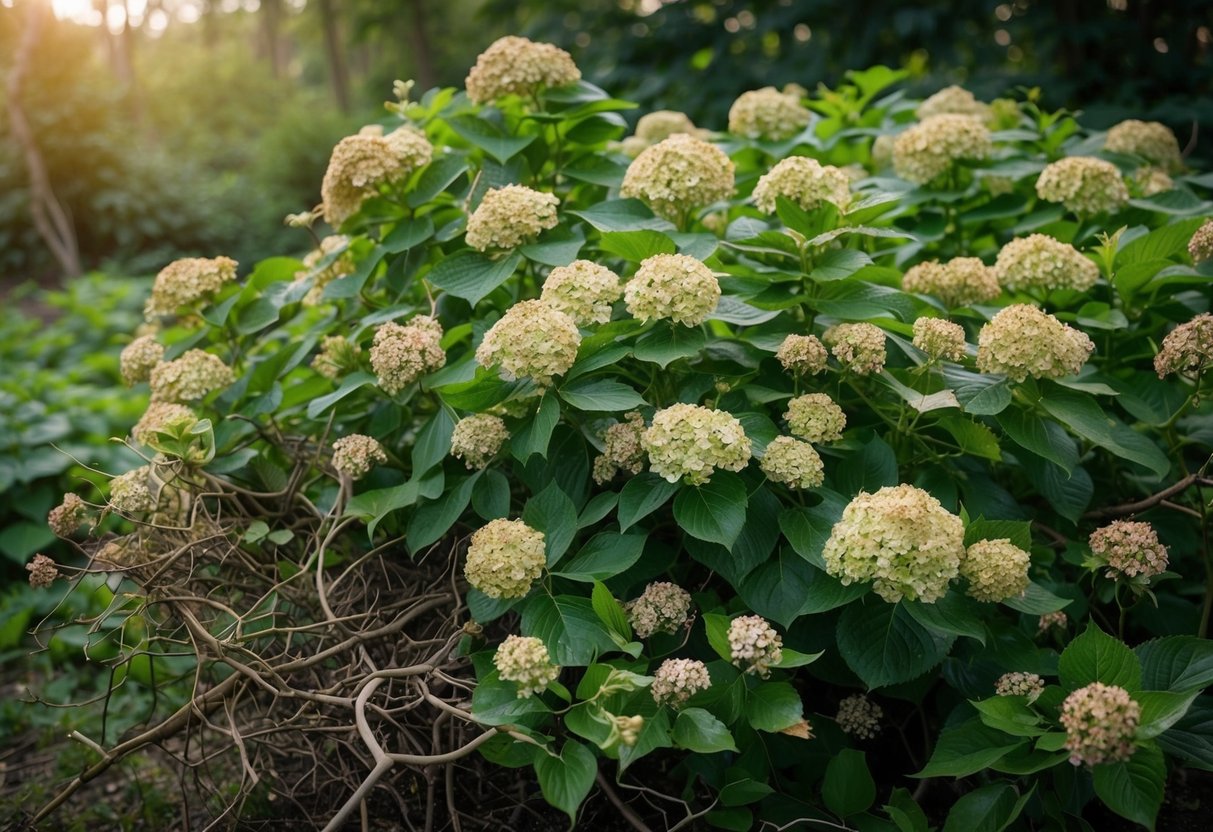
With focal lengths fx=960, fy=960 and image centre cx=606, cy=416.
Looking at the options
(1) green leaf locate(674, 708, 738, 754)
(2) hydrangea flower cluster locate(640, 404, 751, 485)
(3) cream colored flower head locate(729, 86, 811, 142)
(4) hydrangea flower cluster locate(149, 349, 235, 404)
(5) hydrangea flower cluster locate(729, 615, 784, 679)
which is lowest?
(1) green leaf locate(674, 708, 738, 754)

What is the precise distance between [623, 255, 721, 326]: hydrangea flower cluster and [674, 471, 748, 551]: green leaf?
0.31 metres

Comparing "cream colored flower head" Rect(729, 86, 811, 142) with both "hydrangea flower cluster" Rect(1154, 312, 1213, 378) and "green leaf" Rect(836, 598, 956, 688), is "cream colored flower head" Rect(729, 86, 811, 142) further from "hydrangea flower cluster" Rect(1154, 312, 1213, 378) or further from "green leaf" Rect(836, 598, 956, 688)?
"green leaf" Rect(836, 598, 956, 688)

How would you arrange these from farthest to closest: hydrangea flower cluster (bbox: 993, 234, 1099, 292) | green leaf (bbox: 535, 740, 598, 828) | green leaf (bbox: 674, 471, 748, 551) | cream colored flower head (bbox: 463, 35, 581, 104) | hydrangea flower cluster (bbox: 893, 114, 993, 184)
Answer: hydrangea flower cluster (bbox: 893, 114, 993, 184) → cream colored flower head (bbox: 463, 35, 581, 104) → hydrangea flower cluster (bbox: 993, 234, 1099, 292) → green leaf (bbox: 674, 471, 748, 551) → green leaf (bbox: 535, 740, 598, 828)

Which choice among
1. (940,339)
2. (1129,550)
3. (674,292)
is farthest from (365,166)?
(1129,550)

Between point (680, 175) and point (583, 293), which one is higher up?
point (680, 175)

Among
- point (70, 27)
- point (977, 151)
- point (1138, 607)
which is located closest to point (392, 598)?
point (1138, 607)

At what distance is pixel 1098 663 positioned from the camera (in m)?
1.65

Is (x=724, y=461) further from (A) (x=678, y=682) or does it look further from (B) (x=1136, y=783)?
(B) (x=1136, y=783)

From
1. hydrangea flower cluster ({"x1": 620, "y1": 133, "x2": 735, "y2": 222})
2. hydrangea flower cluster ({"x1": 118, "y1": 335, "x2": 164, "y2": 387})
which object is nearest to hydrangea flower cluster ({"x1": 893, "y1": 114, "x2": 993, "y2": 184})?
hydrangea flower cluster ({"x1": 620, "y1": 133, "x2": 735, "y2": 222})

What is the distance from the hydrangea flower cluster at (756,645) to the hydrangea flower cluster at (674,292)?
0.56m

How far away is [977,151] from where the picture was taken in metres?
2.63

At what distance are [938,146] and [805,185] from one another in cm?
69

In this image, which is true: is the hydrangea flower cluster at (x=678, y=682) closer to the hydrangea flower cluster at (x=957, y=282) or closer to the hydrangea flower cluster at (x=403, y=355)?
the hydrangea flower cluster at (x=403, y=355)

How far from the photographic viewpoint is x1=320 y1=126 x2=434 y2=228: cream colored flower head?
2.26 meters
